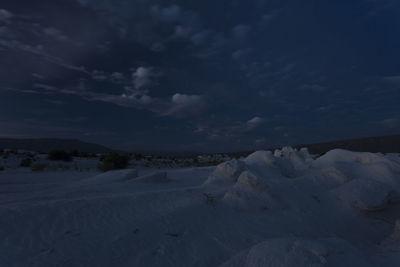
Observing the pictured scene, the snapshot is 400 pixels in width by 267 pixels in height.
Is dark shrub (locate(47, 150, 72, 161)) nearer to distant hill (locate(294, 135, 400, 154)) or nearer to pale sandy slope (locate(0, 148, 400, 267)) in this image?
pale sandy slope (locate(0, 148, 400, 267))

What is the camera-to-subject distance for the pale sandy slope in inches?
90.6

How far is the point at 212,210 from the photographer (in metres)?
3.74

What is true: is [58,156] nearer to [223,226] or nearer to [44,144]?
[223,226]

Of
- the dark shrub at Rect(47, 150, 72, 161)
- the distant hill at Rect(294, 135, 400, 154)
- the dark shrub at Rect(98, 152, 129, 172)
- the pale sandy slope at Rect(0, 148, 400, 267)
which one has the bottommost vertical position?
the pale sandy slope at Rect(0, 148, 400, 267)

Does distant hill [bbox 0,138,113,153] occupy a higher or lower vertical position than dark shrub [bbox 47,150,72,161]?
higher

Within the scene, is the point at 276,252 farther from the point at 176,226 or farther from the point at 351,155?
the point at 351,155

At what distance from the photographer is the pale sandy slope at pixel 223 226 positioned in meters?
2.30

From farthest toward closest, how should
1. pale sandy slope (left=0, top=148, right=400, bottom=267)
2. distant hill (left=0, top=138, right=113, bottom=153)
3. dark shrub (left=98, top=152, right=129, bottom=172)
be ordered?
1. distant hill (left=0, top=138, right=113, bottom=153)
2. dark shrub (left=98, top=152, right=129, bottom=172)
3. pale sandy slope (left=0, top=148, right=400, bottom=267)

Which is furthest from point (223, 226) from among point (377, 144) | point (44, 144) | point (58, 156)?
point (44, 144)

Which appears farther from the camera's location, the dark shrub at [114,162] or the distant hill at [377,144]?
the distant hill at [377,144]

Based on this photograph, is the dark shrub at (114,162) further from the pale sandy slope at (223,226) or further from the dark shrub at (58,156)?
the pale sandy slope at (223,226)

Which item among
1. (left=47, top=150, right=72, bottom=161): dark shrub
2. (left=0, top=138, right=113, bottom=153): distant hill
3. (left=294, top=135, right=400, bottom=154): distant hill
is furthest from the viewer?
(left=0, top=138, right=113, bottom=153): distant hill

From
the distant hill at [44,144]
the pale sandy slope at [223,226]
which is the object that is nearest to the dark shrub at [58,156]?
the pale sandy slope at [223,226]

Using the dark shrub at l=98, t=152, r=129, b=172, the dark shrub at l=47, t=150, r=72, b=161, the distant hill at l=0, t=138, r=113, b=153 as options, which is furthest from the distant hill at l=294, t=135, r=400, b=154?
the distant hill at l=0, t=138, r=113, b=153
